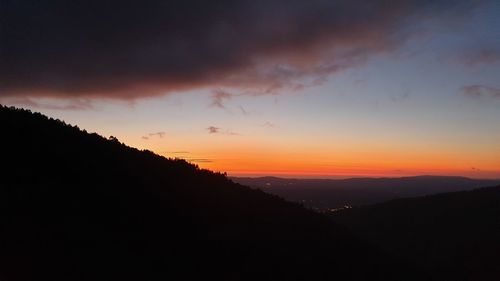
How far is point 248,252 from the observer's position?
19.3 metres

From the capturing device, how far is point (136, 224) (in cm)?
1789

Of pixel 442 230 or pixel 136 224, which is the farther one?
Result: pixel 442 230

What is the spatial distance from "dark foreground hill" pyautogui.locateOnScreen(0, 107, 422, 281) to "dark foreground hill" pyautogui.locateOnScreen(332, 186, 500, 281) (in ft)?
45.4

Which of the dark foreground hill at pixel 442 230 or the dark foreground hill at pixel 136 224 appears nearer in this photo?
the dark foreground hill at pixel 136 224

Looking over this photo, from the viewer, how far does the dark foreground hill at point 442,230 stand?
38.7 m

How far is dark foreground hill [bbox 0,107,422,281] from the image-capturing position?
48.0 ft

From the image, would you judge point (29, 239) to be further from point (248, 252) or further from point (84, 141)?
A: point (84, 141)

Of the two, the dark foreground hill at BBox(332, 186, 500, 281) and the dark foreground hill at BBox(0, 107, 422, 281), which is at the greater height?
the dark foreground hill at BBox(0, 107, 422, 281)

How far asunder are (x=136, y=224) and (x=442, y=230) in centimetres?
4172

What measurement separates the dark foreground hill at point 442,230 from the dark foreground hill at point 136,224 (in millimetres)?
13837

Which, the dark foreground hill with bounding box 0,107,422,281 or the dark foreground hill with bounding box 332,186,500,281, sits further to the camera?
the dark foreground hill with bounding box 332,186,500,281

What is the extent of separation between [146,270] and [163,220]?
4099mm

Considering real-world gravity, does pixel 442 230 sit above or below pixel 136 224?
below

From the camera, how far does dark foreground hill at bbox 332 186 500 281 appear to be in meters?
38.7
